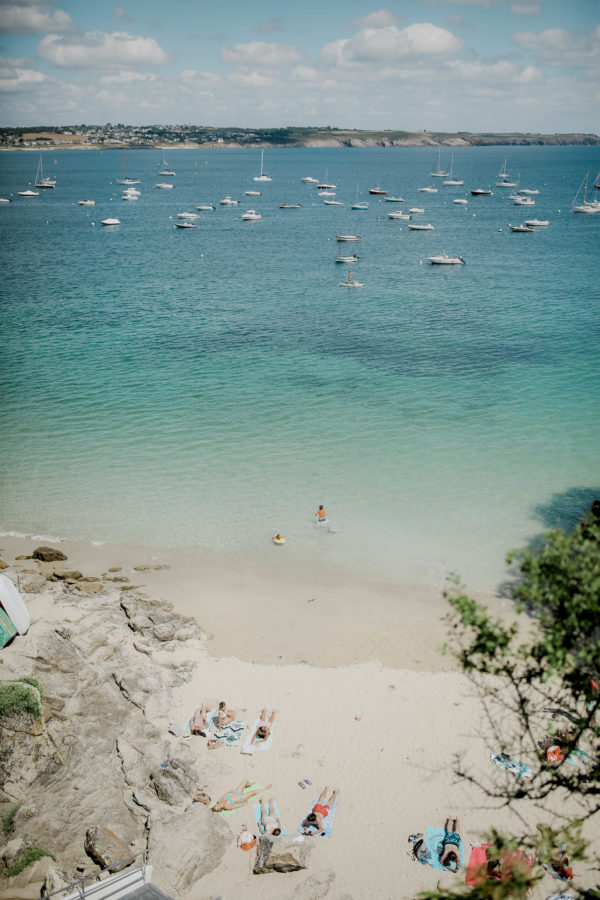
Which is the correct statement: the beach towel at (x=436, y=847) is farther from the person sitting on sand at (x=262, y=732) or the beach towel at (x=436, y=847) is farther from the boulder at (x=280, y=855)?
the person sitting on sand at (x=262, y=732)

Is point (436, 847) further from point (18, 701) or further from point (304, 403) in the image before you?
point (304, 403)

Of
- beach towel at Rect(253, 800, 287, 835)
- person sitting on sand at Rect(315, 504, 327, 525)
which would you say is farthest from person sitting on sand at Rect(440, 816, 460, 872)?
person sitting on sand at Rect(315, 504, 327, 525)

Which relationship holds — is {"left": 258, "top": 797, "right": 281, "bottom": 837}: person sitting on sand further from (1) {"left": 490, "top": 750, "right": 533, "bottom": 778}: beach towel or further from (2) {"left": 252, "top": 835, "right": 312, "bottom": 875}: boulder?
(1) {"left": 490, "top": 750, "right": 533, "bottom": 778}: beach towel

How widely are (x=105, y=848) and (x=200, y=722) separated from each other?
13.8 feet

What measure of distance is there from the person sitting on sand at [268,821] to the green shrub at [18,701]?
6515mm

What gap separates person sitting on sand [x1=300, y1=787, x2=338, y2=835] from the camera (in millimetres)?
14641

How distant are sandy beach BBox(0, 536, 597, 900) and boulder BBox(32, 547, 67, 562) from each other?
1.89 feet

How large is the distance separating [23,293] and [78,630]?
5225 cm

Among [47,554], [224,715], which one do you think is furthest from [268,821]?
[47,554]

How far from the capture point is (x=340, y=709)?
18.3m

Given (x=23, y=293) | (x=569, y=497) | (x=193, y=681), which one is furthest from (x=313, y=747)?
(x=23, y=293)

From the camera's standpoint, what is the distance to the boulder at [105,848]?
13539 millimetres

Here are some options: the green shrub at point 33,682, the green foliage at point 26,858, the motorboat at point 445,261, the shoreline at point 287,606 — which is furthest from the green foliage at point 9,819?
the motorboat at point 445,261

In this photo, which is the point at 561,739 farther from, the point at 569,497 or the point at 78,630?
the point at 569,497
